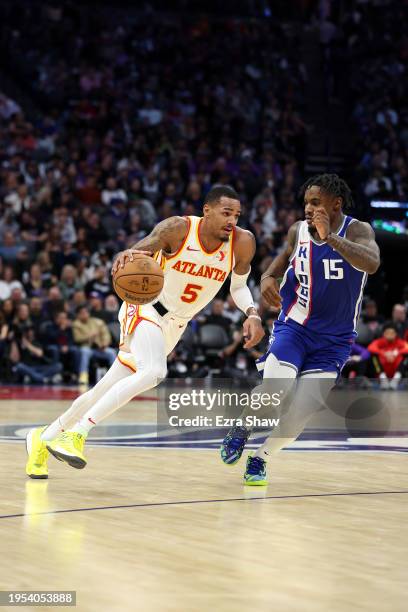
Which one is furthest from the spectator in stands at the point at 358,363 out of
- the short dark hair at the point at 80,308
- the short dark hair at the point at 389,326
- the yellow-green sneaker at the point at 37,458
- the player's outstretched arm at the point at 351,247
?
the yellow-green sneaker at the point at 37,458

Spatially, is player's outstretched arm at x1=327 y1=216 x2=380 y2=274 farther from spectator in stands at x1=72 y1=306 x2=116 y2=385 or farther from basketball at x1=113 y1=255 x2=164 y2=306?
spectator in stands at x1=72 y1=306 x2=116 y2=385

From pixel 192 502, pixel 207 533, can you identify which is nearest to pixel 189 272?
pixel 192 502

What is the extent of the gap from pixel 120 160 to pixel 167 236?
1266cm

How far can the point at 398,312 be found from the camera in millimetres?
15742

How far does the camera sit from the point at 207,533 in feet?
15.5

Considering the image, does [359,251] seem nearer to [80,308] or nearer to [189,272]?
[189,272]

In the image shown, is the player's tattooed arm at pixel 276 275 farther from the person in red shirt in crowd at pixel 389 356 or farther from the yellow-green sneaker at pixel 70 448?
the person in red shirt in crowd at pixel 389 356

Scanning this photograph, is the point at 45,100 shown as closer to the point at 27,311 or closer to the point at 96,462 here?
the point at 27,311

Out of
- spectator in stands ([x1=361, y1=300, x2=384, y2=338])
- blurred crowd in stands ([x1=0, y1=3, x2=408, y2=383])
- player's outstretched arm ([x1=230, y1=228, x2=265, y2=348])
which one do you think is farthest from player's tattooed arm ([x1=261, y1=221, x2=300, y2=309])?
spectator in stands ([x1=361, y1=300, x2=384, y2=338])

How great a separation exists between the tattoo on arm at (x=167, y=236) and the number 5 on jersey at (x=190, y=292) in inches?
9.9

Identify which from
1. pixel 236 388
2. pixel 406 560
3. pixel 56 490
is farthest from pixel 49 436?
pixel 236 388

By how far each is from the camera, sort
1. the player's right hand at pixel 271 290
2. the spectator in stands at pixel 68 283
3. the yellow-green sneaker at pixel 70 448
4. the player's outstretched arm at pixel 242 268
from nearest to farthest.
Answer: the yellow-green sneaker at pixel 70 448, the player's right hand at pixel 271 290, the player's outstretched arm at pixel 242 268, the spectator in stands at pixel 68 283

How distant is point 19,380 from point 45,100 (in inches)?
263

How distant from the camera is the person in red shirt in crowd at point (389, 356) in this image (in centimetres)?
Answer: 1527
